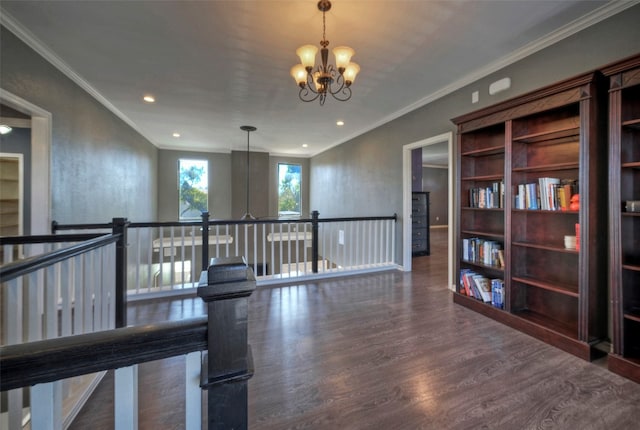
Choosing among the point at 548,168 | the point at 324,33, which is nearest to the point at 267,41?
the point at 324,33

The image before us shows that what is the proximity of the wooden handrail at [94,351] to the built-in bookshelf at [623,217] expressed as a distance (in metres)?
2.64

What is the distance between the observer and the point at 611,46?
214cm

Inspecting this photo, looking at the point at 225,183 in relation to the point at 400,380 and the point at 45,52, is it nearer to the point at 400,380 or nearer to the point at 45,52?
the point at 45,52

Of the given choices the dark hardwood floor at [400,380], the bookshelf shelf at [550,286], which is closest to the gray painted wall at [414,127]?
the bookshelf shelf at [550,286]

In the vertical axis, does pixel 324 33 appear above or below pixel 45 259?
above

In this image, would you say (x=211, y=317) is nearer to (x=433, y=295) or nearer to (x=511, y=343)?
(x=511, y=343)

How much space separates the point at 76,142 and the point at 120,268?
2.10m

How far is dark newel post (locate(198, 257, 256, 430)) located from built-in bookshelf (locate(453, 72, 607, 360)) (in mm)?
2618

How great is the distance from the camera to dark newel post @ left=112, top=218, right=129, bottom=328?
7.07 ft

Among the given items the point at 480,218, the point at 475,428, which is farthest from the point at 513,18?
the point at 475,428

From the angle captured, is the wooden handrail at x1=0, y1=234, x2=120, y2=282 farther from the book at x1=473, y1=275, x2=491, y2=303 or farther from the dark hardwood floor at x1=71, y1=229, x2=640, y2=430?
the book at x1=473, y1=275, x2=491, y2=303

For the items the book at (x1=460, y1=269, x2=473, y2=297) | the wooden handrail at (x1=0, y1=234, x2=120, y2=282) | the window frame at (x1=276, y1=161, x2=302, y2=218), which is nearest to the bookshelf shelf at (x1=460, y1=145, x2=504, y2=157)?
the book at (x1=460, y1=269, x2=473, y2=297)

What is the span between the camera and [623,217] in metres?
1.89

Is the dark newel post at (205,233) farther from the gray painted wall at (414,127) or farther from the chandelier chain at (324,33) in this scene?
the gray painted wall at (414,127)
